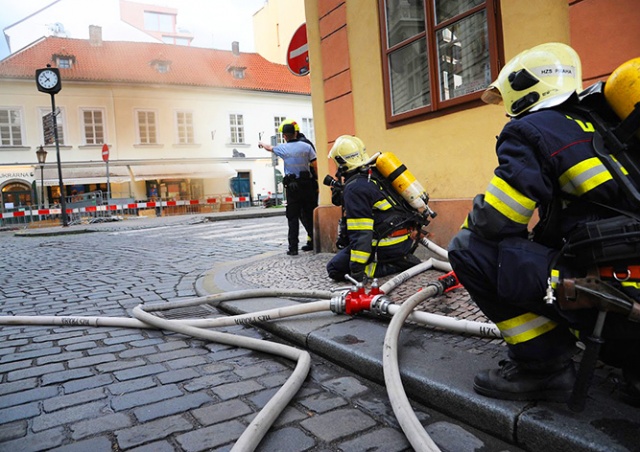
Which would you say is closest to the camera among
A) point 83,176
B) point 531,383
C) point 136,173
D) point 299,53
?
point 531,383

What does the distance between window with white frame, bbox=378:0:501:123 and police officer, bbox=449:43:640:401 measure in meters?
2.96

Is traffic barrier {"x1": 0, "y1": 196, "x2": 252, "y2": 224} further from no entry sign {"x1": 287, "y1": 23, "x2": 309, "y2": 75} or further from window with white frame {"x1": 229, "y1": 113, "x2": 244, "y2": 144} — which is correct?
no entry sign {"x1": 287, "y1": 23, "x2": 309, "y2": 75}

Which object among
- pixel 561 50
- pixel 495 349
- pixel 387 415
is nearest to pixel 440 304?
pixel 495 349

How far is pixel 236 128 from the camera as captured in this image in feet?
114

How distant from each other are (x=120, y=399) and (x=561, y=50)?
103 inches

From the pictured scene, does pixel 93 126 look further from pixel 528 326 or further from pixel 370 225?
pixel 528 326

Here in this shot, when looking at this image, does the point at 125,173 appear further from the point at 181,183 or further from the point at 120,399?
the point at 120,399

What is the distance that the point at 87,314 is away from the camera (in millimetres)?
4527

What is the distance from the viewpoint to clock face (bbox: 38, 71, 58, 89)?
17.4m

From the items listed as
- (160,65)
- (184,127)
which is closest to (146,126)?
(184,127)

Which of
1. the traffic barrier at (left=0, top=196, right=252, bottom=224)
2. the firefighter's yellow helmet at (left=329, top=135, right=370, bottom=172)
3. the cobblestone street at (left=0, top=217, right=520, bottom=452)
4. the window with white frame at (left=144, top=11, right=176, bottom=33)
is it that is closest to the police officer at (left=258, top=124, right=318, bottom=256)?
the cobblestone street at (left=0, top=217, right=520, bottom=452)

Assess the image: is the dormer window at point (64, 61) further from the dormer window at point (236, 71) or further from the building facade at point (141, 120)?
the dormer window at point (236, 71)

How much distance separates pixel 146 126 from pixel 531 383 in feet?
108

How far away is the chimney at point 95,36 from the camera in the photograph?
3516 centimetres
